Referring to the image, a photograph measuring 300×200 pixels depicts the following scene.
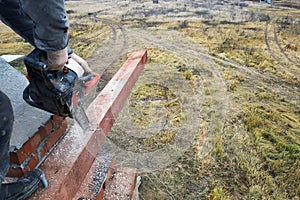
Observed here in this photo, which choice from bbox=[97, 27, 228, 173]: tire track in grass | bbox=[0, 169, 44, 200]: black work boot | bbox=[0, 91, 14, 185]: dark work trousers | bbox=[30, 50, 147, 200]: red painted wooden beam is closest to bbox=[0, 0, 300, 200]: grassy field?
bbox=[97, 27, 228, 173]: tire track in grass

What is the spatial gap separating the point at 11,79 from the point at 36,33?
0.54 meters

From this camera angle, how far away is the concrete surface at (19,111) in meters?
1.14

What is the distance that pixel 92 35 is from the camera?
7453 mm

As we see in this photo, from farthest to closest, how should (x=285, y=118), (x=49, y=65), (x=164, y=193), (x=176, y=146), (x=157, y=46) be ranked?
(x=157, y=46) < (x=285, y=118) < (x=176, y=146) < (x=164, y=193) < (x=49, y=65)

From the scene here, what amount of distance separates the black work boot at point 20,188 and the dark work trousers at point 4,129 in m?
0.08

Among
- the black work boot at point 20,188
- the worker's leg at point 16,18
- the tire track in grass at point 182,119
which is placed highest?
the worker's leg at point 16,18

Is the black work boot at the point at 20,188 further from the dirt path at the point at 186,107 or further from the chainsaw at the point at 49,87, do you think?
the dirt path at the point at 186,107

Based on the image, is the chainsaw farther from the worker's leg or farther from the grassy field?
the grassy field

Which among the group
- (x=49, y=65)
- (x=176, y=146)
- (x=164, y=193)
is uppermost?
(x=49, y=65)

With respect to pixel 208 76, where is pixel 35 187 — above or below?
above

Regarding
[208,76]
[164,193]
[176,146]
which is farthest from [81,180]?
[208,76]

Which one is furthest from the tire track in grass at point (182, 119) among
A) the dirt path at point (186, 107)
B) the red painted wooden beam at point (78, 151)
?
the red painted wooden beam at point (78, 151)

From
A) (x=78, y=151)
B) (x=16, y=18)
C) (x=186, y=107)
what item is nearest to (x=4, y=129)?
(x=78, y=151)

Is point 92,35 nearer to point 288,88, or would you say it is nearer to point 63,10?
point 288,88
